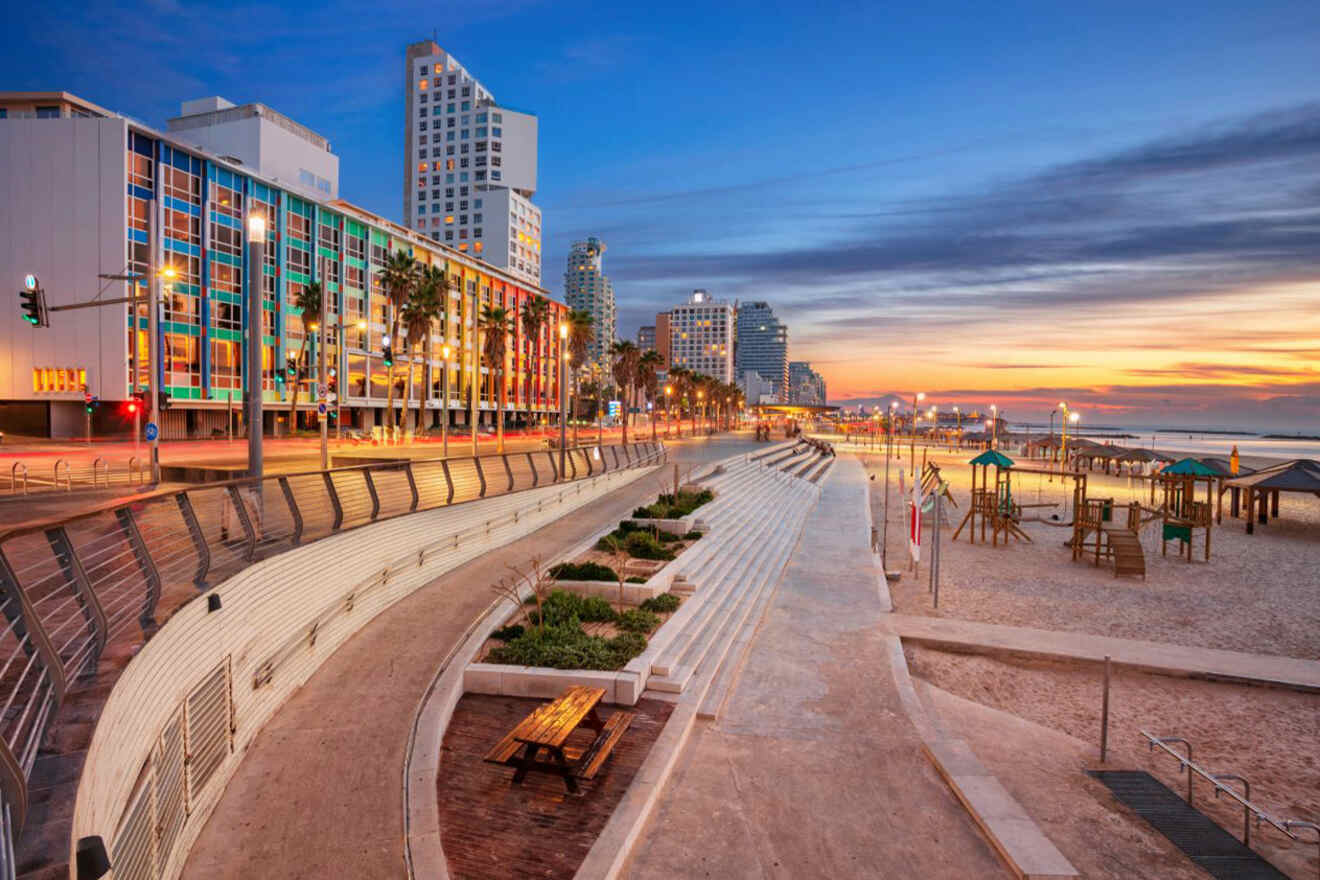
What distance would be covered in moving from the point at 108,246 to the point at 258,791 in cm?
5598

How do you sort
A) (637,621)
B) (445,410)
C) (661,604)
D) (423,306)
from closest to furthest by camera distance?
1. (637,621)
2. (661,604)
3. (445,410)
4. (423,306)

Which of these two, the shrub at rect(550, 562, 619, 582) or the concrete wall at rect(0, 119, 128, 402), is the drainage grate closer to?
the shrub at rect(550, 562, 619, 582)

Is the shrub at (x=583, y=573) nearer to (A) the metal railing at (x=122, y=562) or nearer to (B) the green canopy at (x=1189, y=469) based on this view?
(A) the metal railing at (x=122, y=562)

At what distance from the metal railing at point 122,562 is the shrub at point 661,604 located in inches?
201

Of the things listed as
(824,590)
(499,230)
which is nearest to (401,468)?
(824,590)

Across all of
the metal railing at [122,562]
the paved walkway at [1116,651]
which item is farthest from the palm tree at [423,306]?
the paved walkway at [1116,651]

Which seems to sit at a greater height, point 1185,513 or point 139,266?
point 139,266

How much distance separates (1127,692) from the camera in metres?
12.1

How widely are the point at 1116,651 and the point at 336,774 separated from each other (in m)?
14.2

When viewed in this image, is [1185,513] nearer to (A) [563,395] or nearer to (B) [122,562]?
(A) [563,395]

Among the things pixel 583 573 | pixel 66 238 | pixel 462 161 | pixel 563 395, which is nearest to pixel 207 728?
pixel 583 573

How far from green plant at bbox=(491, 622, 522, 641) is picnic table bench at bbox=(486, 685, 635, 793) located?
306 cm

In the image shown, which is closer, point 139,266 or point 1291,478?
point 1291,478

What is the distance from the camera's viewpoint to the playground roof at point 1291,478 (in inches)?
1124
